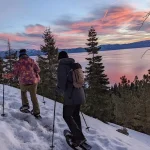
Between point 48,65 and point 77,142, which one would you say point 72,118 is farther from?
point 48,65

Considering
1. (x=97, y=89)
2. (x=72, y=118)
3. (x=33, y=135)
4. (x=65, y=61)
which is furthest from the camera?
(x=97, y=89)

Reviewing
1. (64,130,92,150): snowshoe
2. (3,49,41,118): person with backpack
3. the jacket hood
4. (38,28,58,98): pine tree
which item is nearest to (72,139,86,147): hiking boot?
(64,130,92,150): snowshoe

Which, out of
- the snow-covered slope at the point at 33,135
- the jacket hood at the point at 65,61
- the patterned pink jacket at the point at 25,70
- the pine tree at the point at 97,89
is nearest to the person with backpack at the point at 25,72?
the patterned pink jacket at the point at 25,70

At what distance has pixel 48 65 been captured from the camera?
4081cm

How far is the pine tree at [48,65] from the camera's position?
4006 cm

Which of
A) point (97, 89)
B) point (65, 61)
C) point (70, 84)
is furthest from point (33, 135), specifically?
point (97, 89)

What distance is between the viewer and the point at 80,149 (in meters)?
7.33

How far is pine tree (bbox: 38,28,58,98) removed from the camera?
40062 mm

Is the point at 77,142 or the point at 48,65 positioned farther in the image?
the point at 48,65

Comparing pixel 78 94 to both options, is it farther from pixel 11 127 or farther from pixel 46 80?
pixel 46 80

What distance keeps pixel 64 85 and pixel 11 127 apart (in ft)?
7.57

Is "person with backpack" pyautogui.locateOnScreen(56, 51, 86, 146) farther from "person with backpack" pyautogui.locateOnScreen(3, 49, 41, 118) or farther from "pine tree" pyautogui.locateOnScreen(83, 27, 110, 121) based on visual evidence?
"pine tree" pyautogui.locateOnScreen(83, 27, 110, 121)

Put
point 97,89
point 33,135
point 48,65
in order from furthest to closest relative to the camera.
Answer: point 48,65 → point 97,89 → point 33,135

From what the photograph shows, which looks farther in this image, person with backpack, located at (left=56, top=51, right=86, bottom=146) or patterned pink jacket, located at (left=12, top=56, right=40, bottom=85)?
patterned pink jacket, located at (left=12, top=56, right=40, bottom=85)
